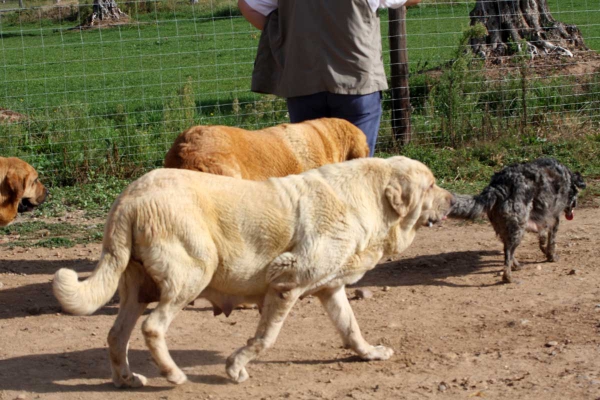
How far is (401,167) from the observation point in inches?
185

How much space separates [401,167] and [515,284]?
216cm

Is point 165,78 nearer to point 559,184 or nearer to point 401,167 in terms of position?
point 559,184

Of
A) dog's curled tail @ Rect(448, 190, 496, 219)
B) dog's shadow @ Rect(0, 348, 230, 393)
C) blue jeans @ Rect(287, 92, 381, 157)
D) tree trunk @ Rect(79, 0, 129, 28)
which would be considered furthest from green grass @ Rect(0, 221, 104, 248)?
tree trunk @ Rect(79, 0, 129, 28)

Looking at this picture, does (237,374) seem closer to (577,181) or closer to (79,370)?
(79,370)

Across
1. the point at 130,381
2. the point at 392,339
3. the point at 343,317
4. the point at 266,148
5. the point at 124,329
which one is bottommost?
the point at 392,339

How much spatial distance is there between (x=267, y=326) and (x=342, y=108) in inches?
107

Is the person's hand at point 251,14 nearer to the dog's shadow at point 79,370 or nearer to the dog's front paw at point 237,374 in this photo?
the dog's shadow at point 79,370

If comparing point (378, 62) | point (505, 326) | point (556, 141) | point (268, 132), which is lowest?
point (505, 326)

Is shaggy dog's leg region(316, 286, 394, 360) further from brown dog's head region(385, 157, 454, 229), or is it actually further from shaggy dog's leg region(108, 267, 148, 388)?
shaggy dog's leg region(108, 267, 148, 388)

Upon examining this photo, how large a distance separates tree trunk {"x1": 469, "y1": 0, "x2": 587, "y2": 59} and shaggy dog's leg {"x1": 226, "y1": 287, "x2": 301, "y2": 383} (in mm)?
9110

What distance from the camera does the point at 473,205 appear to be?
629 cm

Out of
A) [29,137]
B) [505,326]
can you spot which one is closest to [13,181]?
[29,137]

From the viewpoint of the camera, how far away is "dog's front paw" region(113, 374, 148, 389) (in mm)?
4512

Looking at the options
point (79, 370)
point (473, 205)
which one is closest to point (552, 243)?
point (473, 205)
